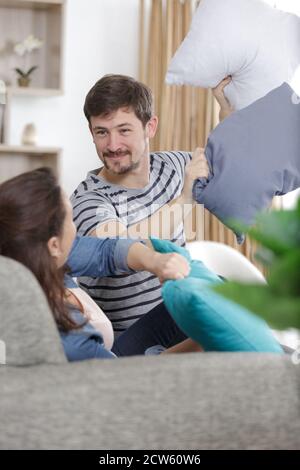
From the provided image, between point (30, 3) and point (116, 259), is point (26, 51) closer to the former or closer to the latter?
point (30, 3)

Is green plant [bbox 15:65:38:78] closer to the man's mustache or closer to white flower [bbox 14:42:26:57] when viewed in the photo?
white flower [bbox 14:42:26:57]

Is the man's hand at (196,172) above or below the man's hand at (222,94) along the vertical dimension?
below

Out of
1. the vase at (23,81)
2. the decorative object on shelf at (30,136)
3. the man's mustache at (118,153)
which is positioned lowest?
the decorative object on shelf at (30,136)

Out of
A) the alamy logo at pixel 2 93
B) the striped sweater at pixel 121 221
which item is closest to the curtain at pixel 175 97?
the alamy logo at pixel 2 93

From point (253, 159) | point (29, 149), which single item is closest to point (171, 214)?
point (253, 159)

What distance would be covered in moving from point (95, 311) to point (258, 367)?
33.1 inches

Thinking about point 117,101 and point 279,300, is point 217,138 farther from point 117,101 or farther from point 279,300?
point 279,300

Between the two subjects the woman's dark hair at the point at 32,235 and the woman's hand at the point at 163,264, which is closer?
the woman's dark hair at the point at 32,235

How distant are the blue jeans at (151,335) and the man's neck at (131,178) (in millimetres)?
572

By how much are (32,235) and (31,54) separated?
133 inches

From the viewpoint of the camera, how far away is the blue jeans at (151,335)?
5.94 feet

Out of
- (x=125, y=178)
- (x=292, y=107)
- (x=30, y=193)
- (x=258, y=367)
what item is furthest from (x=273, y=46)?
(x=258, y=367)

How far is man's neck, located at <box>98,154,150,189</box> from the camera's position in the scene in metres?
2.32

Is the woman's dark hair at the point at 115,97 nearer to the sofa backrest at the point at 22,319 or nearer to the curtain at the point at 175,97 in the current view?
the sofa backrest at the point at 22,319
